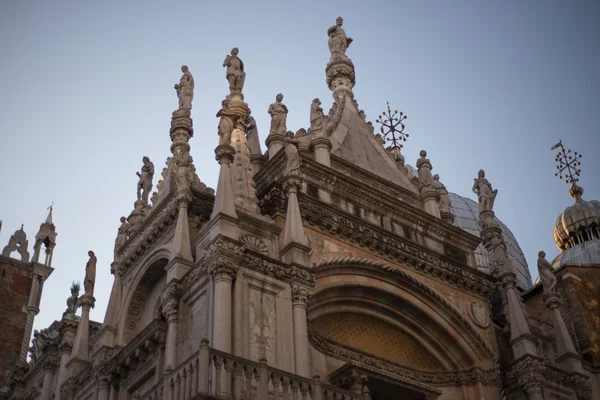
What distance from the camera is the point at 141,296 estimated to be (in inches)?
822

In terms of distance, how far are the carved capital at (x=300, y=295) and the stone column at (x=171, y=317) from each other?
91.7 inches

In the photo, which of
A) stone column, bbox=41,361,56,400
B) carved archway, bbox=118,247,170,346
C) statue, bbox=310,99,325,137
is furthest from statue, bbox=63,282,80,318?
statue, bbox=310,99,325,137

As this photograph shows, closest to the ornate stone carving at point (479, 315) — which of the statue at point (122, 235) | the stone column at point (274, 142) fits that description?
the stone column at point (274, 142)

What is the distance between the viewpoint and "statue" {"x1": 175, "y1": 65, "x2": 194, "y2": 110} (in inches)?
876

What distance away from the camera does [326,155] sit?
856 inches

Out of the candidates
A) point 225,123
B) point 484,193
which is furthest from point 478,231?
point 225,123

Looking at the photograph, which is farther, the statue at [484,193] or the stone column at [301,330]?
the statue at [484,193]

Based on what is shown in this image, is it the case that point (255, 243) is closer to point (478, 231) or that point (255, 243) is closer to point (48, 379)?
point (48, 379)

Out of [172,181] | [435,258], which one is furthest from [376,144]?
[172,181]

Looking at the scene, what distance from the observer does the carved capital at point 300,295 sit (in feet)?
55.3

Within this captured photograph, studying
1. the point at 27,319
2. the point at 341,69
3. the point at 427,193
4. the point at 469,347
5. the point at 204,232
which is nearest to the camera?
the point at 204,232

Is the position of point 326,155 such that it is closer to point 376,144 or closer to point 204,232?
point 376,144

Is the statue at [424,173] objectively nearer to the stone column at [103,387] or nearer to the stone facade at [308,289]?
the stone facade at [308,289]

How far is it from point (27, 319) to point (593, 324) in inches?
888
